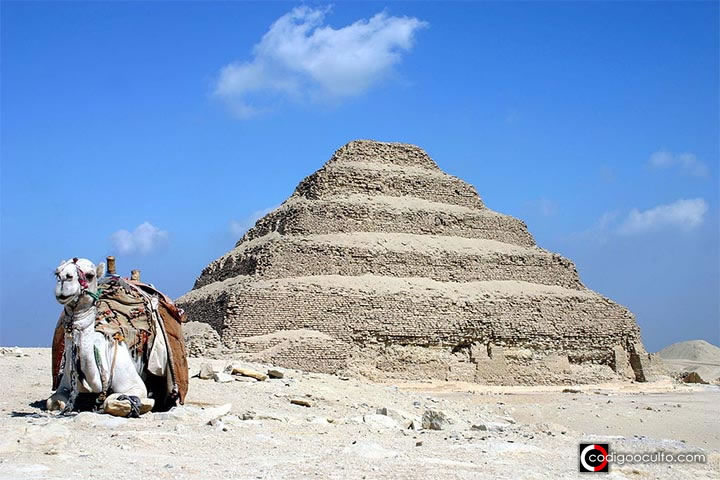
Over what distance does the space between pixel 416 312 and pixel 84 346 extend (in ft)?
69.8

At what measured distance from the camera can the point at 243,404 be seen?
12.2 meters

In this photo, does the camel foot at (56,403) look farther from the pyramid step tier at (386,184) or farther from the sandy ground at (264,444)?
the pyramid step tier at (386,184)

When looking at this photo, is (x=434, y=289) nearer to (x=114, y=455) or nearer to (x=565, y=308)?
(x=565, y=308)

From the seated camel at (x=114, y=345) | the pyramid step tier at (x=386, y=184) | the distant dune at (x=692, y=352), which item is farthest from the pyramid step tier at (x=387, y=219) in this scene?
the distant dune at (x=692, y=352)

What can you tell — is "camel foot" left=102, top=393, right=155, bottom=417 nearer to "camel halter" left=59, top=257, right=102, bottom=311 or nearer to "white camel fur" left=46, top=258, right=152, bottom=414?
"white camel fur" left=46, top=258, right=152, bottom=414

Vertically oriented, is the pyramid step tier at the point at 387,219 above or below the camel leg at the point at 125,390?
above

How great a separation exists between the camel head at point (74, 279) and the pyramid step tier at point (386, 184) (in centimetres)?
2546

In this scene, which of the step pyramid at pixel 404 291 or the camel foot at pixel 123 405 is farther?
the step pyramid at pixel 404 291

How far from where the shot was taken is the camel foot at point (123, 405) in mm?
9289

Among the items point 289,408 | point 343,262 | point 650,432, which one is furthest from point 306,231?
point 289,408

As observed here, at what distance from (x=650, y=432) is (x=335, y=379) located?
6890mm

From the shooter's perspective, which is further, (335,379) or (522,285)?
(522,285)

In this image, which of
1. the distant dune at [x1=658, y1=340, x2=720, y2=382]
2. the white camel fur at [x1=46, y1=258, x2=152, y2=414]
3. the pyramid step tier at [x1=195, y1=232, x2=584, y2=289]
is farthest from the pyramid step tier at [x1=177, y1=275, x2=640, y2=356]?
the distant dune at [x1=658, y1=340, x2=720, y2=382]

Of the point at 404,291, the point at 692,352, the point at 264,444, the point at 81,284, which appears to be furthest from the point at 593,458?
the point at 692,352
